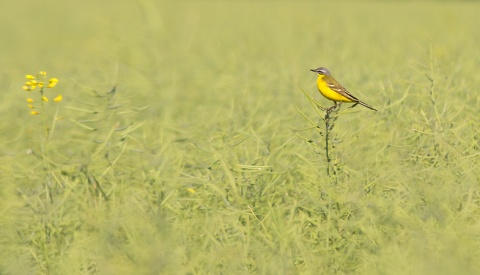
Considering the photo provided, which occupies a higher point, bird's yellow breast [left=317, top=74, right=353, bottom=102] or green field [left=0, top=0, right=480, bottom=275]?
bird's yellow breast [left=317, top=74, right=353, bottom=102]

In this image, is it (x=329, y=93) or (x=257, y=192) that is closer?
(x=257, y=192)

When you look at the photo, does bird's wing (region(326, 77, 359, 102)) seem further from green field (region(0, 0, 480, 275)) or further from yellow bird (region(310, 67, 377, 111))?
green field (region(0, 0, 480, 275))

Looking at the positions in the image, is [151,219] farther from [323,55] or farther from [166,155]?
[323,55]

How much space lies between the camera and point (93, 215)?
3547 millimetres

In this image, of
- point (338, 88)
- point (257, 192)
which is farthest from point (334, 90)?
point (257, 192)

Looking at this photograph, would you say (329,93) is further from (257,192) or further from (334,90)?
(257,192)

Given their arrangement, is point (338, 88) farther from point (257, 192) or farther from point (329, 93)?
point (257, 192)

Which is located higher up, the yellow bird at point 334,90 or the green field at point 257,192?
the yellow bird at point 334,90

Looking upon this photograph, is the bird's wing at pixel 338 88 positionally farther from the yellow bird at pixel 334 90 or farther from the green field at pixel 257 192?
the green field at pixel 257 192

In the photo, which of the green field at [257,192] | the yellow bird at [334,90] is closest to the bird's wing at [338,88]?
the yellow bird at [334,90]

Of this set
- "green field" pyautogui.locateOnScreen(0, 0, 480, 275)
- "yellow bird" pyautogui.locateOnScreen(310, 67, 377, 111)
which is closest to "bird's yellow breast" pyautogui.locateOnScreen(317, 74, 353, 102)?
"yellow bird" pyautogui.locateOnScreen(310, 67, 377, 111)

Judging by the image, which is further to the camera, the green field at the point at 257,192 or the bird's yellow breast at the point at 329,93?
the bird's yellow breast at the point at 329,93

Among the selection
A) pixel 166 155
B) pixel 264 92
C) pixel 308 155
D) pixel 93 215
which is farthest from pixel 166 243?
pixel 264 92

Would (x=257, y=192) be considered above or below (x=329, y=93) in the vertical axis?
below
